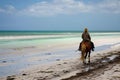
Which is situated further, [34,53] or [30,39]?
[30,39]

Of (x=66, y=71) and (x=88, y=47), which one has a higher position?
(x=88, y=47)

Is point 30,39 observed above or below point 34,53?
below

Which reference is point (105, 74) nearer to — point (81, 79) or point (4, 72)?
point (81, 79)

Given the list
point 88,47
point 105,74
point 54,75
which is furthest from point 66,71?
point 88,47

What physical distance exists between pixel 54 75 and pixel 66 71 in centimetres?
105

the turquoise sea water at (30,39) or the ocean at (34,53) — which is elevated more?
the ocean at (34,53)

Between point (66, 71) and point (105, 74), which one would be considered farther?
A: point (66, 71)

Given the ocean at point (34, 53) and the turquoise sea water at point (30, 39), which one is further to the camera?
the turquoise sea water at point (30, 39)

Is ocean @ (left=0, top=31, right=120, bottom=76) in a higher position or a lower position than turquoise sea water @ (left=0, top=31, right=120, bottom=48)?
higher

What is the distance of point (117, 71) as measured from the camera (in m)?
10.6

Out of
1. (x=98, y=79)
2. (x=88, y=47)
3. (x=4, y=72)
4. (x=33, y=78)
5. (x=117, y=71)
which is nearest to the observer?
(x=98, y=79)

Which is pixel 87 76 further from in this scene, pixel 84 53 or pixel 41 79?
pixel 84 53

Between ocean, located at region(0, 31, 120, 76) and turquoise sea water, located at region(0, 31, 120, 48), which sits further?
turquoise sea water, located at region(0, 31, 120, 48)

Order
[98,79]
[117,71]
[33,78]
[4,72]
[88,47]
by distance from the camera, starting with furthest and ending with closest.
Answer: [88,47] → [4,72] → [117,71] → [33,78] → [98,79]
